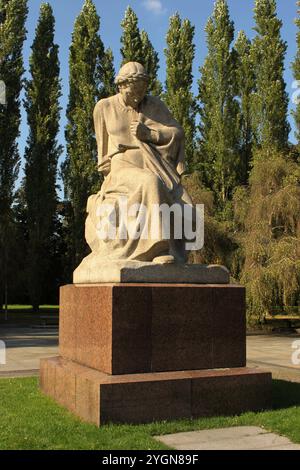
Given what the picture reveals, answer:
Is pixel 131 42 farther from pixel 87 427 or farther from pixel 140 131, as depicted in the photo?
pixel 87 427

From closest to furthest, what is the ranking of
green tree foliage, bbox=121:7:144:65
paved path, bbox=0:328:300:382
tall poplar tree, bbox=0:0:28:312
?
paved path, bbox=0:328:300:382 < tall poplar tree, bbox=0:0:28:312 < green tree foliage, bbox=121:7:144:65

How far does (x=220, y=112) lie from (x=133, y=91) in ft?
60.9

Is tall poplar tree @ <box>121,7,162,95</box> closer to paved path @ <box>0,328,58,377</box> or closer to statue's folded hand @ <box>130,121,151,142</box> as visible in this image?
paved path @ <box>0,328,58,377</box>

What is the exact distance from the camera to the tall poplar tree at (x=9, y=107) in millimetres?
24859

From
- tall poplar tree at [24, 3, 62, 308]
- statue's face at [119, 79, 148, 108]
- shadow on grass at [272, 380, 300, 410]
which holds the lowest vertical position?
shadow on grass at [272, 380, 300, 410]

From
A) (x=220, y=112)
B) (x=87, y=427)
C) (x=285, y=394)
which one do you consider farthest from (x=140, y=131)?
(x=220, y=112)

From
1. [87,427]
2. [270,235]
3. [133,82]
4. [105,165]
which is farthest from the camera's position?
[270,235]

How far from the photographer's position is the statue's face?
581 cm

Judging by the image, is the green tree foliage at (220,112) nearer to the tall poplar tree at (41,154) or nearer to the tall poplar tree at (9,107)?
the tall poplar tree at (41,154)

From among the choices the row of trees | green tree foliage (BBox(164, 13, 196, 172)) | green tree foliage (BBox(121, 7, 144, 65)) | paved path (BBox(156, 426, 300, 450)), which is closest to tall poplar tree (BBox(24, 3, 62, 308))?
the row of trees

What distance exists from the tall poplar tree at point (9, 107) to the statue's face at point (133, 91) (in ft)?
64.2

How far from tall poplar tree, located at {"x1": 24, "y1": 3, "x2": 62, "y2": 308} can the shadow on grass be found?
20.4m

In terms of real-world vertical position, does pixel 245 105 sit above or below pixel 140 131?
above

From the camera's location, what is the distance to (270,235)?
52.1 feet
